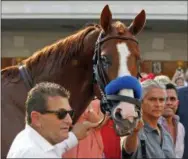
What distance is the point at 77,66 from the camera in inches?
176

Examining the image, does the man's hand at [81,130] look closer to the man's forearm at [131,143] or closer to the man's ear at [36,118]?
the man's ear at [36,118]

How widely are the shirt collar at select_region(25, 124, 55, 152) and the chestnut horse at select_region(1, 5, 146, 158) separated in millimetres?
1191

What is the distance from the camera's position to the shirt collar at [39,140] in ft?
9.64

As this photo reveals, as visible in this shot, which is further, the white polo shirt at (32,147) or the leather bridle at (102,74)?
the leather bridle at (102,74)

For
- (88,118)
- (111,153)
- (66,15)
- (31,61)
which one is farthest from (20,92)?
(66,15)

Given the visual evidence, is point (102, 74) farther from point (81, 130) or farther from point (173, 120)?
point (173, 120)

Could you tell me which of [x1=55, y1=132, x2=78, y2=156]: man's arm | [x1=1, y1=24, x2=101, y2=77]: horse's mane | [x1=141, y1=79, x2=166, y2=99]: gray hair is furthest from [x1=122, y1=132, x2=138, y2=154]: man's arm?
[x1=55, y1=132, x2=78, y2=156]: man's arm

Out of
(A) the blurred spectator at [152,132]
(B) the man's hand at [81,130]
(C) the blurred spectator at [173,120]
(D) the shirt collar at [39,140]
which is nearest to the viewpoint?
(D) the shirt collar at [39,140]

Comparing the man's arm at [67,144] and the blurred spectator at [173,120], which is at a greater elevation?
the man's arm at [67,144]

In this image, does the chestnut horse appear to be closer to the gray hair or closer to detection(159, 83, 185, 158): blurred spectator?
the gray hair

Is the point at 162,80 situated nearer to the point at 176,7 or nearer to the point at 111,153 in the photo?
the point at 111,153

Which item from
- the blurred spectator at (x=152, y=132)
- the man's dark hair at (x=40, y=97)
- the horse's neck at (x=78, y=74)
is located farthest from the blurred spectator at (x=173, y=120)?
the man's dark hair at (x=40, y=97)

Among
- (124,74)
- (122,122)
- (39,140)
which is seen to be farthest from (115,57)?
(39,140)

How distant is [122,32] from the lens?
4395mm
